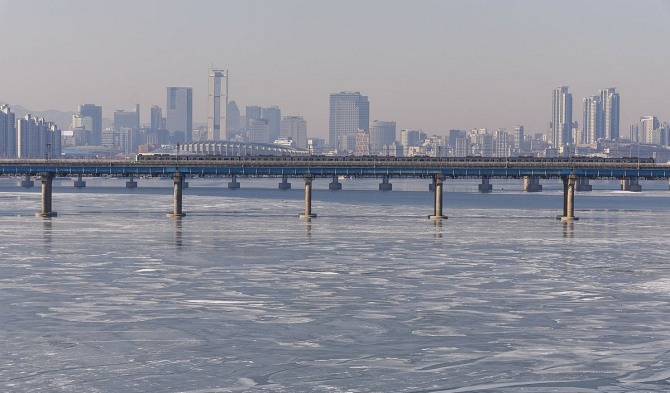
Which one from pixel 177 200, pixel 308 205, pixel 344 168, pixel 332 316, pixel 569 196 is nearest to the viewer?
pixel 332 316

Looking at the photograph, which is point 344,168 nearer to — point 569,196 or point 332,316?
point 569,196

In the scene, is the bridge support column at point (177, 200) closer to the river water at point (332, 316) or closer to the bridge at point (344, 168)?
the bridge at point (344, 168)

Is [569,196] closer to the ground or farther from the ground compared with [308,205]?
farther from the ground

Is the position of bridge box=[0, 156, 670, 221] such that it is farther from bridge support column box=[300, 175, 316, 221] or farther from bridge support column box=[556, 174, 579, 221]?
bridge support column box=[300, 175, 316, 221]

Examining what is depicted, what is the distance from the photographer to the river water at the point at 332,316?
4056cm

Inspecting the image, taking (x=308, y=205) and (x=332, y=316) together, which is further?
(x=308, y=205)

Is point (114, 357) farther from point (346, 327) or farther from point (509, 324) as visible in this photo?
point (509, 324)

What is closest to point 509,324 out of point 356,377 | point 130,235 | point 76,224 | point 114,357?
point 356,377

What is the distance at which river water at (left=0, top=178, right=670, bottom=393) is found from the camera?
4056 centimetres

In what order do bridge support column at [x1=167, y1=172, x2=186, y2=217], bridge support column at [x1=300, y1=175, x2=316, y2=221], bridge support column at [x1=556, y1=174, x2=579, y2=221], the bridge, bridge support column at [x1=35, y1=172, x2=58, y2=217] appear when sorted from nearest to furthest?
bridge support column at [x1=300, y1=175, x2=316, y2=221] → bridge support column at [x1=35, y1=172, x2=58, y2=217] → bridge support column at [x1=167, y1=172, x2=186, y2=217] → bridge support column at [x1=556, y1=174, x2=579, y2=221] → the bridge

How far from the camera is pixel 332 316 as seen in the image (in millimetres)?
53906

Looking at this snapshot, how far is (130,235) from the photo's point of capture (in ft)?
360

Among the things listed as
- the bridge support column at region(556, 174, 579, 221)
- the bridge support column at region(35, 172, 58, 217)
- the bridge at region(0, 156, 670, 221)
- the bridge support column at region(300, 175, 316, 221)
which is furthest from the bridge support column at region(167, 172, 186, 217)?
the bridge support column at region(556, 174, 579, 221)

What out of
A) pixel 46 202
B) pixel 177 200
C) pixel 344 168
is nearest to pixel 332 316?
pixel 177 200
